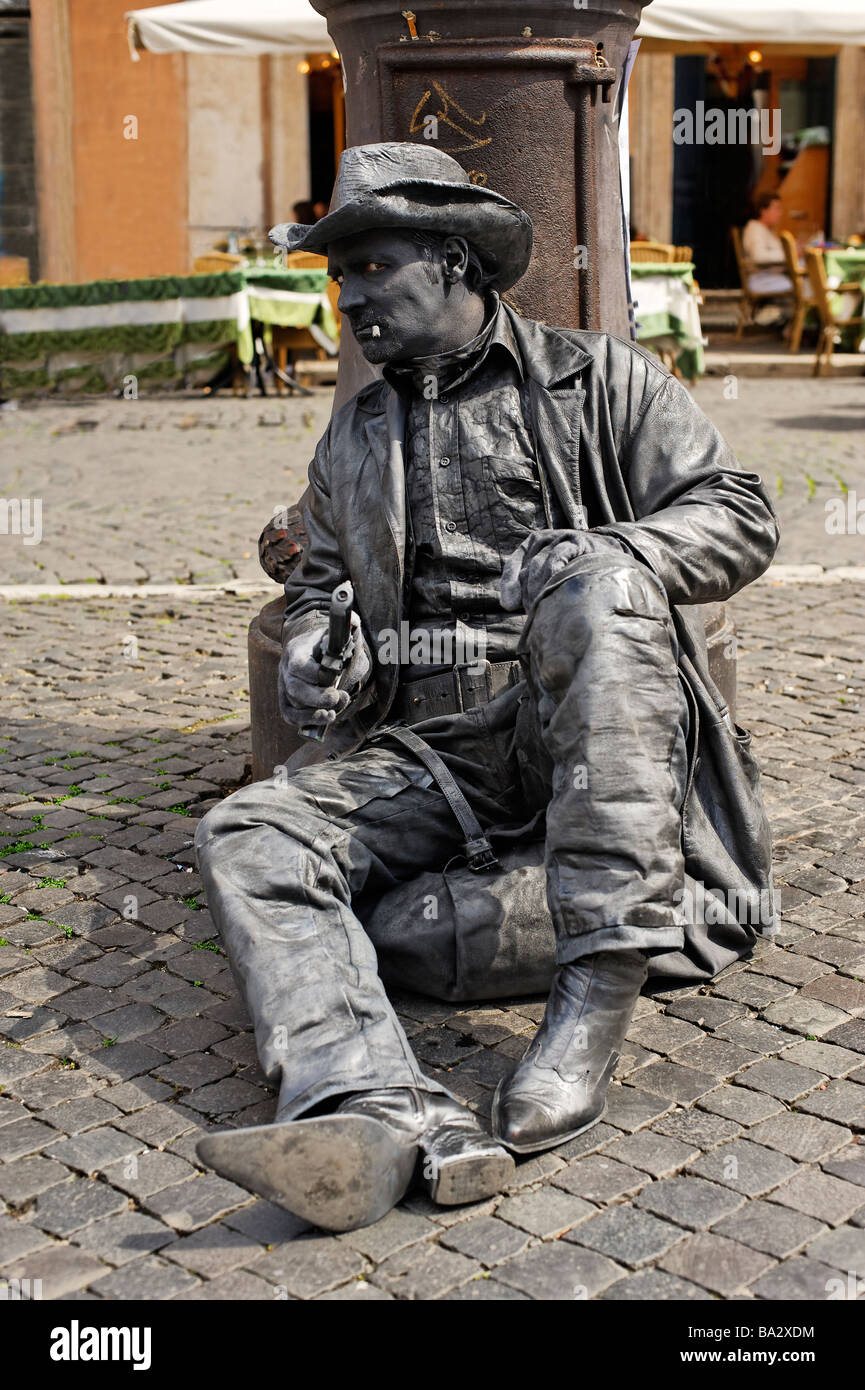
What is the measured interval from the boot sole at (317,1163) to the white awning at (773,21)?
9397 mm

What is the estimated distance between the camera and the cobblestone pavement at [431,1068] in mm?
2641

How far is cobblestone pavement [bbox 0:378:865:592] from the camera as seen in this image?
27.6 feet

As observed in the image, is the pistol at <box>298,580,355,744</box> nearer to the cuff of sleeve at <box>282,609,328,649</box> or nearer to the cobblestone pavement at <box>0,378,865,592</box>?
the cuff of sleeve at <box>282,609,328,649</box>

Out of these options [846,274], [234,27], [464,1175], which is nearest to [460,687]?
[464,1175]

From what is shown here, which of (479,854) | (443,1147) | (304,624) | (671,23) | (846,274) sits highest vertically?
(671,23)

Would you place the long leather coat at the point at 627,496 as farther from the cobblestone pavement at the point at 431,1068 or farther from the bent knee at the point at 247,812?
the bent knee at the point at 247,812

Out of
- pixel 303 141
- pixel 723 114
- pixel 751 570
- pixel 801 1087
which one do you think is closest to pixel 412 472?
pixel 751 570

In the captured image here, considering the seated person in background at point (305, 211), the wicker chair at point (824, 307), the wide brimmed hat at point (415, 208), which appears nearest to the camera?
the wide brimmed hat at point (415, 208)

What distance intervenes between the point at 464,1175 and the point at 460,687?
4.18 ft

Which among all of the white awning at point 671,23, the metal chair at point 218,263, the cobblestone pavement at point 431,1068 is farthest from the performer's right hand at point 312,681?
the metal chair at point 218,263

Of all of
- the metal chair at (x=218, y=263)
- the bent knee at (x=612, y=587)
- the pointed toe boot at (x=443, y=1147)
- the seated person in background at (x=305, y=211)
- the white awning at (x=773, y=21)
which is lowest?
the pointed toe boot at (x=443, y=1147)

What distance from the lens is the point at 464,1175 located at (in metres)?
2.76

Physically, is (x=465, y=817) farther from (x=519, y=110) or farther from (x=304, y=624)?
(x=519, y=110)
